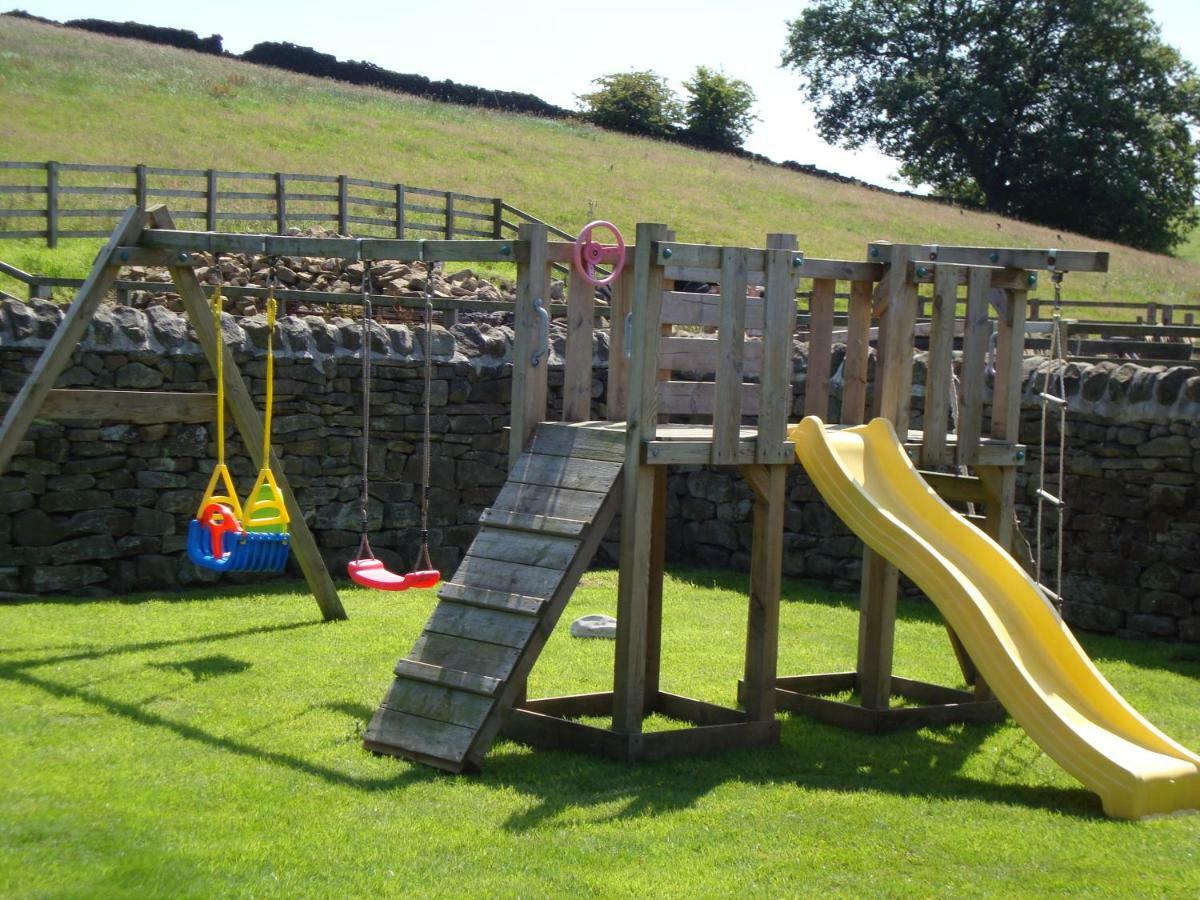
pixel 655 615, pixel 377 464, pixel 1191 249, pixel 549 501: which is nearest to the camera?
pixel 549 501

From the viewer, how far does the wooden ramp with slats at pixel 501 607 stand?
6.14m

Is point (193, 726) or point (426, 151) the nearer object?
point (193, 726)

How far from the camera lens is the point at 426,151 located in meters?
38.3

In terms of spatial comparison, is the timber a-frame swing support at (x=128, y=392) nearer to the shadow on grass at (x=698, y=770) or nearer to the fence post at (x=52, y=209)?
the shadow on grass at (x=698, y=770)

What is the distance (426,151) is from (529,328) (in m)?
32.7

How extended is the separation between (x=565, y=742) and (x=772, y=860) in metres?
1.74

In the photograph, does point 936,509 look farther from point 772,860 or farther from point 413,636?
point 413,636

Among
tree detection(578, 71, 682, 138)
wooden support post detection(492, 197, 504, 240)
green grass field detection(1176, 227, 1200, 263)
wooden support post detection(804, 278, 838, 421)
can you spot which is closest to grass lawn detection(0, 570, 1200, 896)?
wooden support post detection(804, 278, 838, 421)

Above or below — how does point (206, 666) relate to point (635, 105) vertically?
below

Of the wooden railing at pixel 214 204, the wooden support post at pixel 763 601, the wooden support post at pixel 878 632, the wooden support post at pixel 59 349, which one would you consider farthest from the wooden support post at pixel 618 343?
the wooden railing at pixel 214 204

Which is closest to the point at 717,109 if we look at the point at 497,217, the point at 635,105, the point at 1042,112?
the point at 635,105

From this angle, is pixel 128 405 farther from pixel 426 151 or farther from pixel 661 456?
pixel 426 151

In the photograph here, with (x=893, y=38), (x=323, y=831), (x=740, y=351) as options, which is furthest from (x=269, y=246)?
(x=893, y=38)

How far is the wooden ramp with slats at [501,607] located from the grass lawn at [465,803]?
Result: 0.69ft
